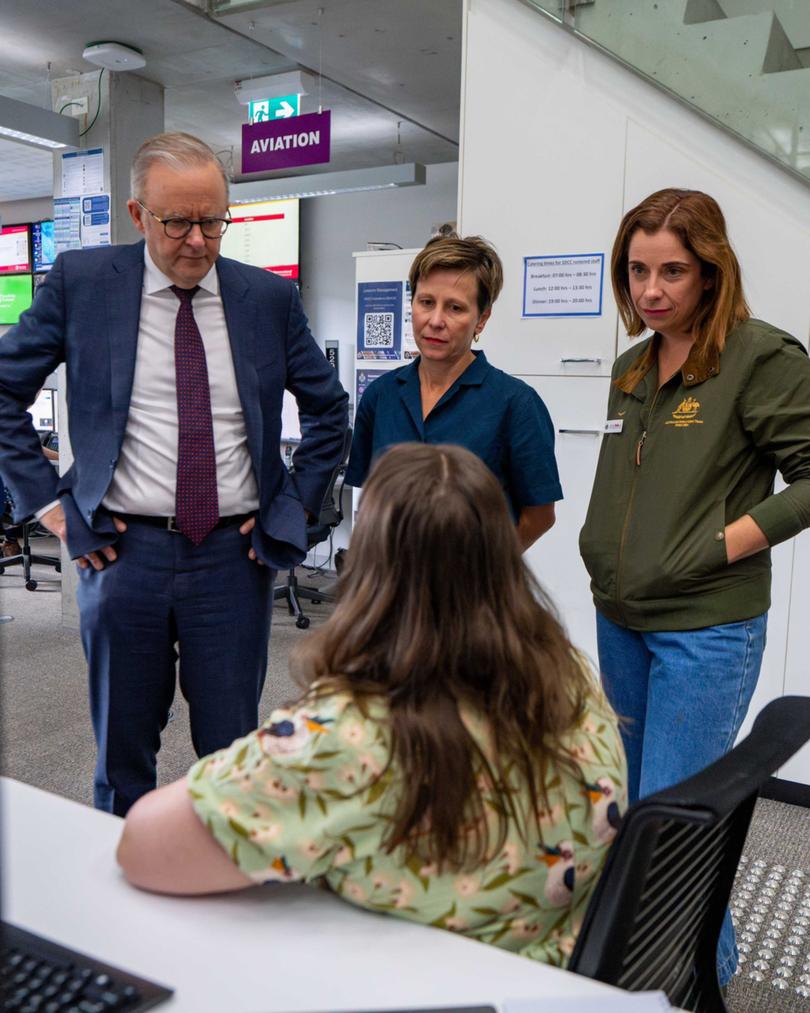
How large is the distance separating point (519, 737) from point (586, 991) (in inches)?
8.3

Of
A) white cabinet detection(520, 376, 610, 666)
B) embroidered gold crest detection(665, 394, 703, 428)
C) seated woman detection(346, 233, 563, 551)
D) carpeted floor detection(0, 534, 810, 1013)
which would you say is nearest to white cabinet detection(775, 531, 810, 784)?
carpeted floor detection(0, 534, 810, 1013)

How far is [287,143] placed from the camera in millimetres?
4371

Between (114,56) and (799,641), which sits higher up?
(114,56)

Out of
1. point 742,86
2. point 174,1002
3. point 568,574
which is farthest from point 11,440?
point 742,86

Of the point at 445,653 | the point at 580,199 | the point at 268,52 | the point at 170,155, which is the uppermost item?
the point at 268,52

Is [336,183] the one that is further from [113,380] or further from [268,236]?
[113,380]

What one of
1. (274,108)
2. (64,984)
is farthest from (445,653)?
(274,108)

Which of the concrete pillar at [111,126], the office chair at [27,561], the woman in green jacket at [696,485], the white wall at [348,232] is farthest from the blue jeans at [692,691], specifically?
the white wall at [348,232]

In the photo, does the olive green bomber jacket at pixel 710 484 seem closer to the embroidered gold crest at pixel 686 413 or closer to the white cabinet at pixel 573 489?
the embroidered gold crest at pixel 686 413

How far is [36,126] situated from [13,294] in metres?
4.51

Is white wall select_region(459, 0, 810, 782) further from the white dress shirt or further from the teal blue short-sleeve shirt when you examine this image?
the white dress shirt

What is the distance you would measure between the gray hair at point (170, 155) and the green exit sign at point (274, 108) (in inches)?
126

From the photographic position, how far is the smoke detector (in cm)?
430

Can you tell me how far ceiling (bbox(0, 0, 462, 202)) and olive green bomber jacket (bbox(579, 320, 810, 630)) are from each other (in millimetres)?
3031
